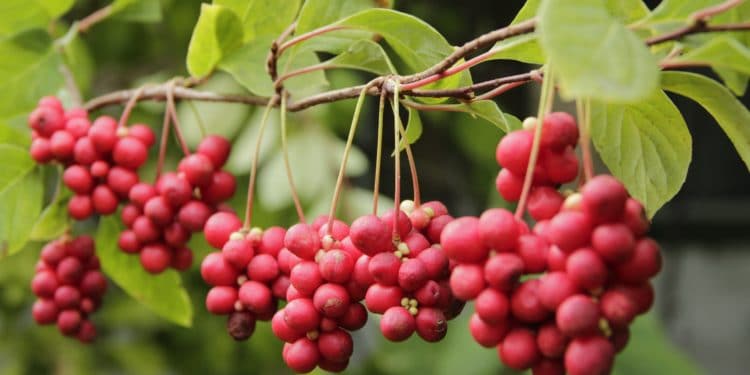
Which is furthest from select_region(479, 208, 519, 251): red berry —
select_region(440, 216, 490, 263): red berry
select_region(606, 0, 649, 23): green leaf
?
select_region(606, 0, 649, 23): green leaf

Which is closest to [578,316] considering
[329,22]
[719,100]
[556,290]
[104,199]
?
[556,290]

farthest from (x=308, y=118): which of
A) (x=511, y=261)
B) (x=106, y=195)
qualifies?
(x=511, y=261)

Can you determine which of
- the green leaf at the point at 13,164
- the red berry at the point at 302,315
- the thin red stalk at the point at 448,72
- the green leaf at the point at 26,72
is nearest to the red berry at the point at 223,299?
the red berry at the point at 302,315

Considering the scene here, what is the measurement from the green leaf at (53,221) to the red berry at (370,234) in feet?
1.71

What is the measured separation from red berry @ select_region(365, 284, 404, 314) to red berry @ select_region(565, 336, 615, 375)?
0.15 metres

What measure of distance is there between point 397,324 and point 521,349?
0.35ft

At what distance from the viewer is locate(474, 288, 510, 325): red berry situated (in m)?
0.50

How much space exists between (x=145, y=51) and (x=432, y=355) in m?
0.92

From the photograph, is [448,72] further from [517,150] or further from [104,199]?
[104,199]

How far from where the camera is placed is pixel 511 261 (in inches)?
19.6

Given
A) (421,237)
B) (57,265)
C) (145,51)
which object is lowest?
(145,51)

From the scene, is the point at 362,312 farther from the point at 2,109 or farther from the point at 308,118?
the point at 308,118

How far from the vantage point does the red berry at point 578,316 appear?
0.47 meters

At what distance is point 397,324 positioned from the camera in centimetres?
58
